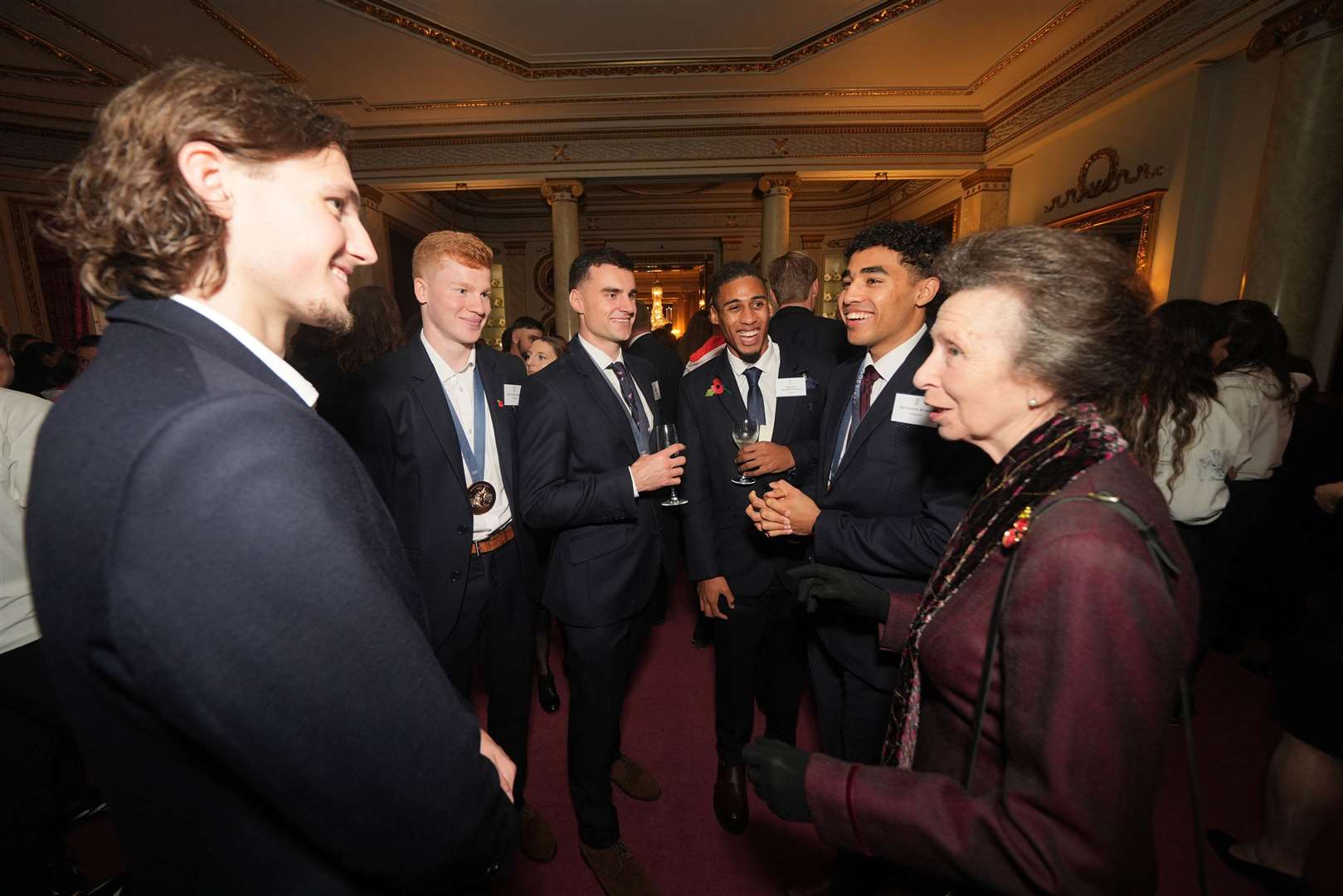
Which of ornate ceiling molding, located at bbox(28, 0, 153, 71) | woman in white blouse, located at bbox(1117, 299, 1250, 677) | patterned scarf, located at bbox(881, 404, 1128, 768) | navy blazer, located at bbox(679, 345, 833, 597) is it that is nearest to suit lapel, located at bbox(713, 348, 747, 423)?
navy blazer, located at bbox(679, 345, 833, 597)

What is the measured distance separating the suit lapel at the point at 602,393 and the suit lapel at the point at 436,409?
0.49 meters

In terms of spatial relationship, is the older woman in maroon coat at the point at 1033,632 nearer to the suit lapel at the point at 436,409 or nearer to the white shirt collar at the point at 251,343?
the white shirt collar at the point at 251,343

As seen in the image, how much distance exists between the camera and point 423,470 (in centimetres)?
191

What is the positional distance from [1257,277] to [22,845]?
8122mm

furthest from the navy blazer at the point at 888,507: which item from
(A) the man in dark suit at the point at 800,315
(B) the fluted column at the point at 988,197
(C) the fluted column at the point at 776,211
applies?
(B) the fluted column at the point at 988,197

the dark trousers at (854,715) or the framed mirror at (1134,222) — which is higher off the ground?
the framed mirror at (1134,222)

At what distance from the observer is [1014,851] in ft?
2.54

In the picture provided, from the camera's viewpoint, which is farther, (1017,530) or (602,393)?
(602,393)

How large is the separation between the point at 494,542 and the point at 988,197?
33.0 feet

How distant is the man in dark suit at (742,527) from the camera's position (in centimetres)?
224

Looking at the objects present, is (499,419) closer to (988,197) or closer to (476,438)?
(476,438)

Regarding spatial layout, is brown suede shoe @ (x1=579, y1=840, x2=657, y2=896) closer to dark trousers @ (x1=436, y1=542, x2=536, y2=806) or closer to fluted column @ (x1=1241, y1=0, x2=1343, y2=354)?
dark trousers @ (x1=436, y1=542, x2=536, y2=806)

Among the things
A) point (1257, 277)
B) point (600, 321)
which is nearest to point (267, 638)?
point (600, 321)

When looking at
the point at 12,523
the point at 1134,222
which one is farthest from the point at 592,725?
the point at 1134,222
